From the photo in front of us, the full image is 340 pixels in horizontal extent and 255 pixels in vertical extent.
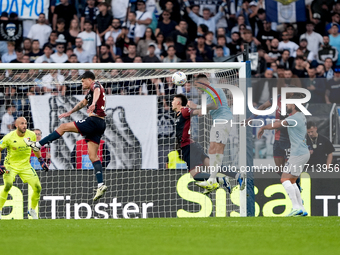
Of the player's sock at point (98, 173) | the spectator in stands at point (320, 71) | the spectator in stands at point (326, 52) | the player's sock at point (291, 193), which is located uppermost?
the spectator in stands at point (326, 52)

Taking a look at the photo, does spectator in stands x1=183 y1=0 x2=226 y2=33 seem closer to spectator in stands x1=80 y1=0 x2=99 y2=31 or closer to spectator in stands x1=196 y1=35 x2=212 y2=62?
spectator in stands x1=196 y1=35 x2=212 y2=62

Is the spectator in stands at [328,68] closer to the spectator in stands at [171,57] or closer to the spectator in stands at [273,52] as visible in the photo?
the spectator in stands at [273,52]

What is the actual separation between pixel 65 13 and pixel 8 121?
407 cm

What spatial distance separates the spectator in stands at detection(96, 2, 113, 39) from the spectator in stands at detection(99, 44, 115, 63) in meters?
0.79

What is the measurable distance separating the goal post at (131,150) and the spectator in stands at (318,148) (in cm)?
165

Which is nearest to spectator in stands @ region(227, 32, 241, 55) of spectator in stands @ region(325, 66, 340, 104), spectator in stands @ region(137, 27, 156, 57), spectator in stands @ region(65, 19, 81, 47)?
spectator in stands @ region(137, 27, 156, 57)

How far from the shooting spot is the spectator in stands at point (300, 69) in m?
14.9

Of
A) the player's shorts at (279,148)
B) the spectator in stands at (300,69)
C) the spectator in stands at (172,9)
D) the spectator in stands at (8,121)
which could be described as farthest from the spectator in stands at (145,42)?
the player's shorts at (279,148)

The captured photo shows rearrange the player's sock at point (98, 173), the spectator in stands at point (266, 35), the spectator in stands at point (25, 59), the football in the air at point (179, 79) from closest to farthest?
the player's sock at point (98, 173)
the football in the air at point (179, 79)
the spectator in stands at point (25, 59)
the spectator in stands at point (266, 35)

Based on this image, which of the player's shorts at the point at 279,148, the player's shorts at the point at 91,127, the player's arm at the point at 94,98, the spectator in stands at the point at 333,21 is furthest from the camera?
the spectator in stands at the point at 333,21

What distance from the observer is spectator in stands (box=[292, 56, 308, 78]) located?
14.9m

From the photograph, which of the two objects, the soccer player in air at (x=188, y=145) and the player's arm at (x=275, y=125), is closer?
the soccer player in air at (x=188, y=145)

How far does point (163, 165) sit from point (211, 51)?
445cm

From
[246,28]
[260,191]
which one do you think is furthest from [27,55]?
[260,191]
